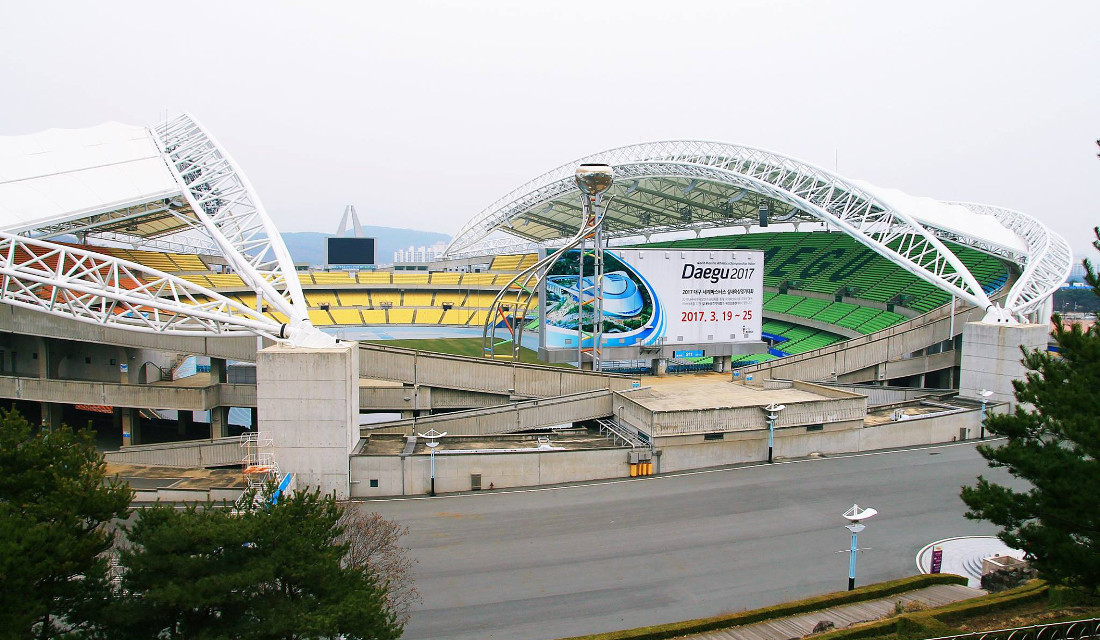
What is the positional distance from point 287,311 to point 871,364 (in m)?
29.2

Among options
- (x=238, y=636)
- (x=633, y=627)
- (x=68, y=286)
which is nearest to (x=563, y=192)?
(x=68, y=286)

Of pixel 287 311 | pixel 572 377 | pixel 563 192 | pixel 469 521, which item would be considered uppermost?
pixel 563 192

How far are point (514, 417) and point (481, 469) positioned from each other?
5335mm

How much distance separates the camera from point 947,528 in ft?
61.8

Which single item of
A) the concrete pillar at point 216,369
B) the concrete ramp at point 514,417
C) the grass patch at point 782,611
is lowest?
the grass patch at point 782,611

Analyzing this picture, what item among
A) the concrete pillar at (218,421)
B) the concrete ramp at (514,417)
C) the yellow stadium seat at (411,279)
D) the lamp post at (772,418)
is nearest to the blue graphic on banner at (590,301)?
the concrete ramp at (514,417)

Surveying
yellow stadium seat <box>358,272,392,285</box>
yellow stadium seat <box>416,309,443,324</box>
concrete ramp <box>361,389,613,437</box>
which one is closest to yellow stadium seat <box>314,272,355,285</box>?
yellow stadium seat <box>358,272,392,285</box>

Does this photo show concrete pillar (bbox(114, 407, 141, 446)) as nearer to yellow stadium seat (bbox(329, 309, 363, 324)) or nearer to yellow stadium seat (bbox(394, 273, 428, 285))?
yellow stadium seat (bbox(329, 309, 363, 324))

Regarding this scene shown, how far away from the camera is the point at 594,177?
30016 mm

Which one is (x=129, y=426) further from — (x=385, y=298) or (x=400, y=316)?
(x=385, y=298)

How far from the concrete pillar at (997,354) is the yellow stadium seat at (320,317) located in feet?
152

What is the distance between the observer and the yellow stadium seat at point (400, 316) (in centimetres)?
6009

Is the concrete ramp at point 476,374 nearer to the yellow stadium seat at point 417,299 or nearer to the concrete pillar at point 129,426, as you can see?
the concrete pillar at point 129,426

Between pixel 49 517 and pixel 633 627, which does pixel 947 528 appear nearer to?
pixel 633 627
